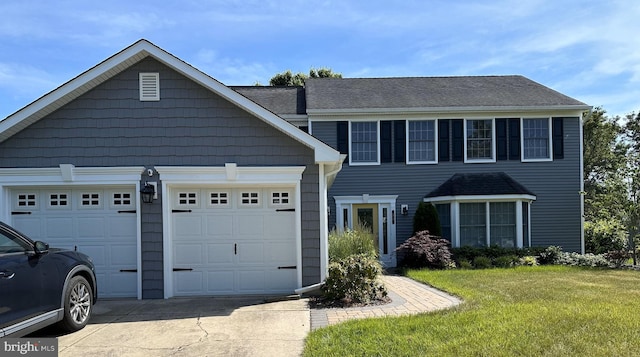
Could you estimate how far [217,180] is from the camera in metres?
9.03

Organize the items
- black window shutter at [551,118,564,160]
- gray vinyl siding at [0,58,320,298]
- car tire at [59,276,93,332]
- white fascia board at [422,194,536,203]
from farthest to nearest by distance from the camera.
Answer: black window shutter at [551,118,564,160], white fascia board at [422,194,536,203], gray vinyl siding at [0,58,320,298], car tire at [59,276,93,332]

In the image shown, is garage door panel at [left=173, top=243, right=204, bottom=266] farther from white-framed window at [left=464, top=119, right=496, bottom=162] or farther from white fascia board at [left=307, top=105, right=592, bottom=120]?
white-framed window at [left=464, top=119, right=496, bottom=162]

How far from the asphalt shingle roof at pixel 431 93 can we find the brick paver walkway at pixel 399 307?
7885 millimetres

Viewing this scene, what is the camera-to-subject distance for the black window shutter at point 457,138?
52.6ft

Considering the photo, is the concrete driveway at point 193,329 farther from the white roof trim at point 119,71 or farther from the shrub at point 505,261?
the shrub at point 505,261

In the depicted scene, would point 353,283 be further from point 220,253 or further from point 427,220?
point 427,220

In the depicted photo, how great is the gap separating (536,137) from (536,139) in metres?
0.07

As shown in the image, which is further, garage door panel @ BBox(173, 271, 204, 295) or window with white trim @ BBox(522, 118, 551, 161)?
window with white trim @ BBox(522, 118, 551, 161)

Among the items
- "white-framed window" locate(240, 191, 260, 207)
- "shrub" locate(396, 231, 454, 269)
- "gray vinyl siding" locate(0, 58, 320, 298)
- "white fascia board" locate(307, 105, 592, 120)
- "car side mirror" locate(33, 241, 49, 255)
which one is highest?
"white fascia board" locate(307, 105, 592, 120)

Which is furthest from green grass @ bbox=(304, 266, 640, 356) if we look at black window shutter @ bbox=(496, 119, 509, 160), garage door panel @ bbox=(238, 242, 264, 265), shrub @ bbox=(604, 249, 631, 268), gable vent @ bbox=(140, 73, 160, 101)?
black window shutter @ bbox=(496, 119, 509, 160)

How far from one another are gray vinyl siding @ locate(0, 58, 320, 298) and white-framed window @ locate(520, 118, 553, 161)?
10.2m

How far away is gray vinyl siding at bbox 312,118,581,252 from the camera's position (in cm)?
1591

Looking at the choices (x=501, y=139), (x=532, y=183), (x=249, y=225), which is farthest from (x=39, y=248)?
(x=532, y=183)

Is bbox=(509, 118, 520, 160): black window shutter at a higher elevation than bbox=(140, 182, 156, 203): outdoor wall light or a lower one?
higher
